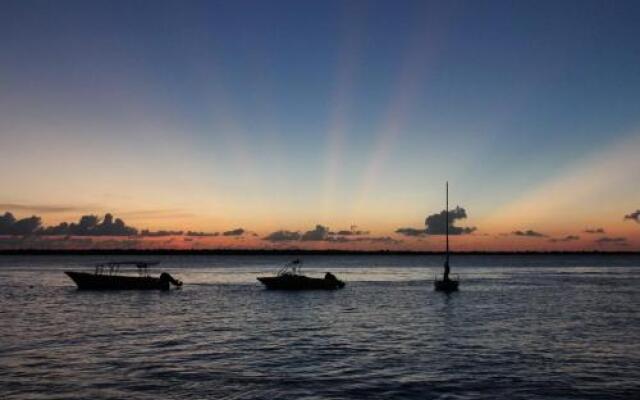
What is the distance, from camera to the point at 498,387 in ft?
96.1

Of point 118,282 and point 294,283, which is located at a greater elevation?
point 294,283

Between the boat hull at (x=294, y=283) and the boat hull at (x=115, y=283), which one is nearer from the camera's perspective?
the boat hull at (x=294, y=283)

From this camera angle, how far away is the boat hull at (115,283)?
9738 cm

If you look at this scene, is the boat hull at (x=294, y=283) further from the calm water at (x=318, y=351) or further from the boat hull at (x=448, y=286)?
the calm water at (x=318, y=351)

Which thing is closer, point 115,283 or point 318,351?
point 318,351

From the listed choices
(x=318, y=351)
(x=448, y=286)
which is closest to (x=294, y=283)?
(x=448, y=286)

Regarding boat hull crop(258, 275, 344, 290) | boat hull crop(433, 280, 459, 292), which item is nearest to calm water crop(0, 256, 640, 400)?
boat hull crop(433, 280, 459, 292)

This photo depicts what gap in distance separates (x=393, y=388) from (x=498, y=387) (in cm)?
499

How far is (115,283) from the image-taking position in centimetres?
9750

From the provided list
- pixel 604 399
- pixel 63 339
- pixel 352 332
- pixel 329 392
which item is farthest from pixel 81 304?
pixel 604 399

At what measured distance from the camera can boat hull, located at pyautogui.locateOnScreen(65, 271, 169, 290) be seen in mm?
97375

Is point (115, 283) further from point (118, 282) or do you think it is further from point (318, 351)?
point (318, 351)

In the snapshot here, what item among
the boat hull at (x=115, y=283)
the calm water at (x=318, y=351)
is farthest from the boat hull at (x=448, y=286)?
the boat hull at (x=115, y=283)

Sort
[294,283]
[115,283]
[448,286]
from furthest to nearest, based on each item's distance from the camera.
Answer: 1. [115,283]
2. [294,283]
3. [448,286]
